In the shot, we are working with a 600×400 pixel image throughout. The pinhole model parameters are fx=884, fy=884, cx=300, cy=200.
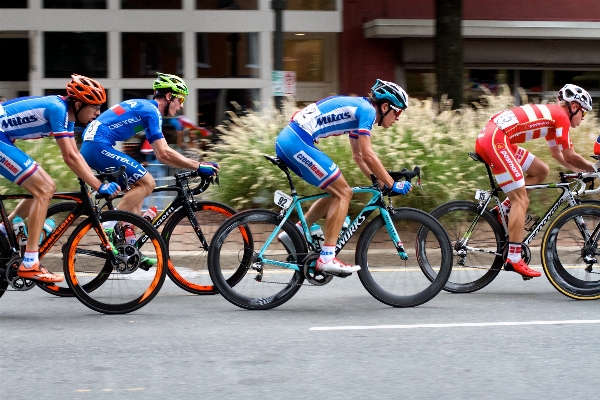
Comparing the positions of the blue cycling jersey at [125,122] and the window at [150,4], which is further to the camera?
the window at [150,4]

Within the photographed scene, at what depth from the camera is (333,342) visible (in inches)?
235

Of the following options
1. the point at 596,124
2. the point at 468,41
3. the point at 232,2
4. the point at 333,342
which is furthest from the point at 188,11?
the point at 333,342

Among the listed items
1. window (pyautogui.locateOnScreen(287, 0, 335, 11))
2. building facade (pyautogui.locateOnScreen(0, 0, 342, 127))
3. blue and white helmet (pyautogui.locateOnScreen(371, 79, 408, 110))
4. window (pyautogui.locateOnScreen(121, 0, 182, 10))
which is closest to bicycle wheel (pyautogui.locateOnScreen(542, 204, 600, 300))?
blue and white helmet (pyautogui.locateOnScreen(371, 79, 408, 110))

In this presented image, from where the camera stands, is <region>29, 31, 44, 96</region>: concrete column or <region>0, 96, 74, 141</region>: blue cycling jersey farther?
<region>29, 31, 44, 96</region>: concrete column

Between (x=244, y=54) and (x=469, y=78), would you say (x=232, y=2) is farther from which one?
(x=469, y=78)

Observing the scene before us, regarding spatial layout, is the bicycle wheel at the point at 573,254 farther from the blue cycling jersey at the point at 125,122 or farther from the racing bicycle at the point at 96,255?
the blue cycling jersey at the point at 125,122

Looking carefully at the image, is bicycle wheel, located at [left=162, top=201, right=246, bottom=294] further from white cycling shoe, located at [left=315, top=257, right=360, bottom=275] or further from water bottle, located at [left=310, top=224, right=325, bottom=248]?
white cycling shoe, located at [left=315, top=257, right=360, bottom=275]

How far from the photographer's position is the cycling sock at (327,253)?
6.91 m

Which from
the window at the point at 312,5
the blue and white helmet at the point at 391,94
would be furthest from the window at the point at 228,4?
the blue and white helmet at the point at 391,94

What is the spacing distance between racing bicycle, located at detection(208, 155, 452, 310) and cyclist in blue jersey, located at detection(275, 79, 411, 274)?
109 millimetres

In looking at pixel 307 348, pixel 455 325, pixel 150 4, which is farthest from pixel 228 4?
pixel 307 348

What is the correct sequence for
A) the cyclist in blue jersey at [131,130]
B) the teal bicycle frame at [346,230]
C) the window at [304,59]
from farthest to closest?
the window at [304,59] → the cyclist in blue jersey at [131,130] → the teal bicycle frame at [346,230]

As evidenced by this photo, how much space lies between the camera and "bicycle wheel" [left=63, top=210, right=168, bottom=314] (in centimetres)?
673

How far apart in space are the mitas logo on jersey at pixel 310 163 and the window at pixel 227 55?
1032 centimetres
